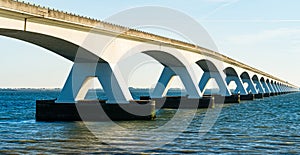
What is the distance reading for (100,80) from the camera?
3653cm

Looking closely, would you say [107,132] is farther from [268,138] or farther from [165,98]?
[165,98]

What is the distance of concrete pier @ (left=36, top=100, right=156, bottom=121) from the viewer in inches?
1395

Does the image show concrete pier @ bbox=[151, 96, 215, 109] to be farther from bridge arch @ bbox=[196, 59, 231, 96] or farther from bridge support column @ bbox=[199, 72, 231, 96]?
bridge support column @ bbox=[199, 72, 231, 96]

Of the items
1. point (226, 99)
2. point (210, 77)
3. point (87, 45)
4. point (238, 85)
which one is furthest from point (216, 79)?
point (87, 45)

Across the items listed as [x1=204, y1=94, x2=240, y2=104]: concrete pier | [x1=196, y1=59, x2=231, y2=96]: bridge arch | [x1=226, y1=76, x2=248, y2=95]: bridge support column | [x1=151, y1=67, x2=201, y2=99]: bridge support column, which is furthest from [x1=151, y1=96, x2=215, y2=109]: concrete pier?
[x1=226, y1=76, x2=248, y2=95]: bridge support column

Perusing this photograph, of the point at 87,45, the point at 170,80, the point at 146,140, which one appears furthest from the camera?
the point at 170,80

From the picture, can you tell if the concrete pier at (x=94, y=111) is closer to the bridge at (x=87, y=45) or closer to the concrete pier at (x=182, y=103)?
the bridge at (x=87, y=45)

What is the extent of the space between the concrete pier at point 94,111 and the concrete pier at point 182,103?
21.0 meters

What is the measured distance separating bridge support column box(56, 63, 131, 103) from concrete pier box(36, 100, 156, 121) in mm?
609

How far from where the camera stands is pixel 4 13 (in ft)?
79.0

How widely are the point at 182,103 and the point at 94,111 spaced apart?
947 inches

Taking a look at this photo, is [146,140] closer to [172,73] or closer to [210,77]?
[172,73]

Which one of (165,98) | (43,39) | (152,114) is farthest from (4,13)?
(165,98)

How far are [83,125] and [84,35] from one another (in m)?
7.13
